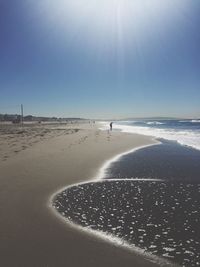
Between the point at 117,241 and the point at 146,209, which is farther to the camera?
the point at 146,209

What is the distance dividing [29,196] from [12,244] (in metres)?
4.67

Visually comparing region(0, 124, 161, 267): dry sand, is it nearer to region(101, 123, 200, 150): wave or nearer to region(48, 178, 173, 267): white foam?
region(48, 178, 173, 267): white foam

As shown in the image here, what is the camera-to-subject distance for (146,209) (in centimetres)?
1118

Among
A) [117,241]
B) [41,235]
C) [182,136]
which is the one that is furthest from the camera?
[182,136]

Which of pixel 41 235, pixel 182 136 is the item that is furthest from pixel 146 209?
pixel 182 136

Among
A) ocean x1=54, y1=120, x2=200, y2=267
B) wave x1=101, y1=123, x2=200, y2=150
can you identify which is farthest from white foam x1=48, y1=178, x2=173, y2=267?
wave x1=101, y1=123, x2=200, y2=150

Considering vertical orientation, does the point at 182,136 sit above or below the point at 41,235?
below

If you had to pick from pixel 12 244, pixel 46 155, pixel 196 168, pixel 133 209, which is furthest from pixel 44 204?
pixel 46 155

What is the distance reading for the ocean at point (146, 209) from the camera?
27.1ft

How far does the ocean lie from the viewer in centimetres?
827

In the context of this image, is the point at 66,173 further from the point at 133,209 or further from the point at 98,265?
the point at 98,265

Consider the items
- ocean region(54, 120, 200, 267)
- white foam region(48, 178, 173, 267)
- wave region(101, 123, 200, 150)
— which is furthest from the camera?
wave region(101, 123, 200, 150)

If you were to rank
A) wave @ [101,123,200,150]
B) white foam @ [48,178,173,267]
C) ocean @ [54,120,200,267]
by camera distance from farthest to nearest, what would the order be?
wave @ [101,123,200,150] → ocean @ [54,120,200,267] → white foam @ [48,178,173,267]

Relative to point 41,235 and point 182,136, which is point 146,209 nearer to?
point 41,235
